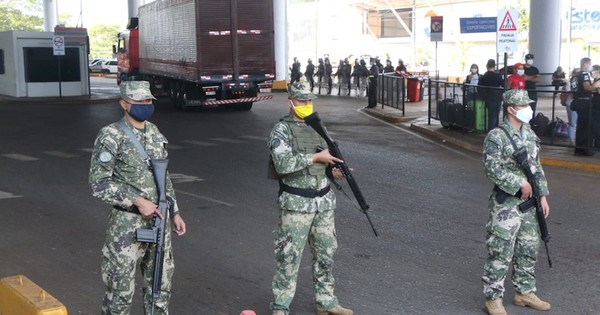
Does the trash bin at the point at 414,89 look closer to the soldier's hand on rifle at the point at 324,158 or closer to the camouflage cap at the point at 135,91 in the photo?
the soldier's hand on rifle at the point at 324,158

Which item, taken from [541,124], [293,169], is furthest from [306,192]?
→ [541,124]

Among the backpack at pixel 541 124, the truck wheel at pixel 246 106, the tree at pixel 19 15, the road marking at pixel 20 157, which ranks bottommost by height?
the road marking at pixel 20 157

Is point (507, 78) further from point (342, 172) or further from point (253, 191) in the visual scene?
point (342, 172)

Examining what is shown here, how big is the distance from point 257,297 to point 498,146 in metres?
A: 2.51

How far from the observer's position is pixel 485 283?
647 centimetres

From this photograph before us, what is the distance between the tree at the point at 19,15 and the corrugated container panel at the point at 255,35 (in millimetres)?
69064

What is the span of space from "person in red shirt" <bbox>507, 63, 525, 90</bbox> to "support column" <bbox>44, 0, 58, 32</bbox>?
65.3 m

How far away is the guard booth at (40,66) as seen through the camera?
33.0 m

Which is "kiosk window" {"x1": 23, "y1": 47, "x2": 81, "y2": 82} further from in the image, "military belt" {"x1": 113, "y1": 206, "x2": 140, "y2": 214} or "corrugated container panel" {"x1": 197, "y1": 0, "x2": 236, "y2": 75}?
"military belt" {"x1": 113, "y1": 206, "x2": 140, "y2": 214}

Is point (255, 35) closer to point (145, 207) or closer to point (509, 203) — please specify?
point (509, 203)

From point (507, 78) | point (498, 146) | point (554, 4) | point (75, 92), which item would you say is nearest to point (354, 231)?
point (498, 146)

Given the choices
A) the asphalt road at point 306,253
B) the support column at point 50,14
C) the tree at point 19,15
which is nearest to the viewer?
the asphalt road at point 306,253

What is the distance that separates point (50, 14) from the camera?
248ft

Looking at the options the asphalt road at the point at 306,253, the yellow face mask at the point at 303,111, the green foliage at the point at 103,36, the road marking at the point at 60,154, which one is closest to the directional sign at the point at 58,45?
the asphalt road at the point at 306,253
